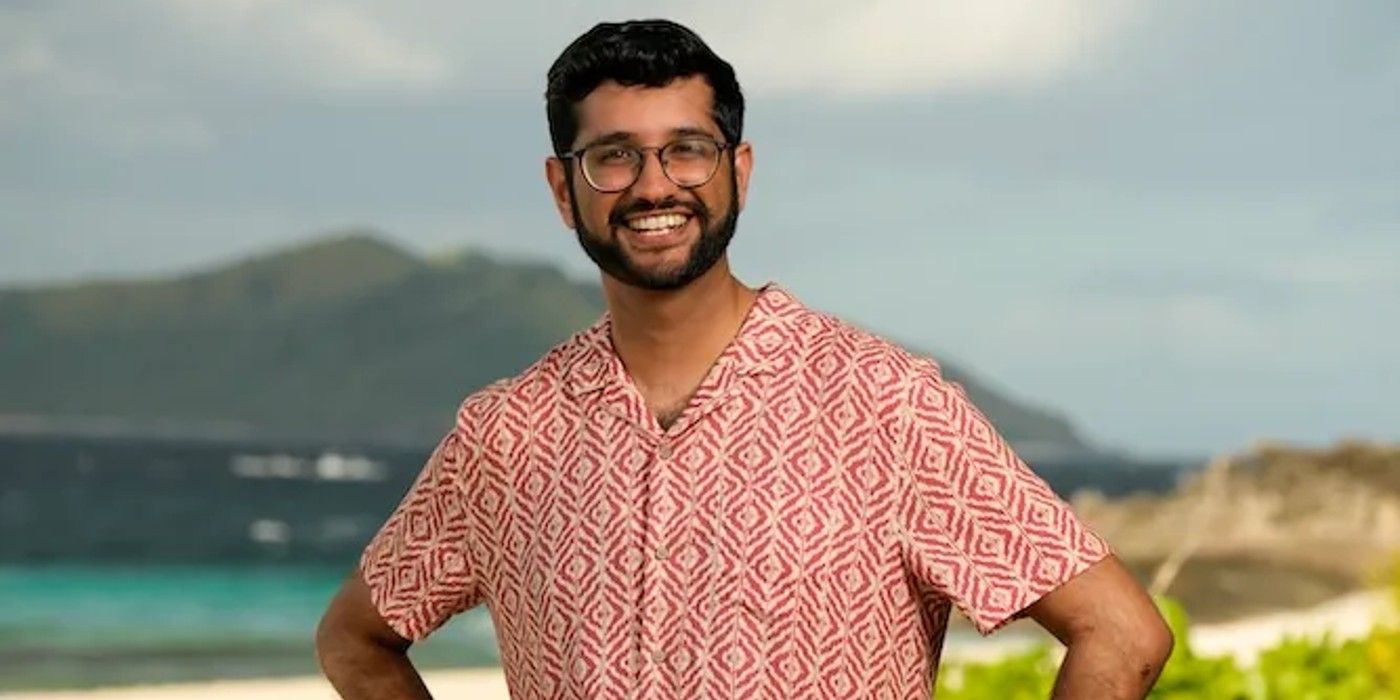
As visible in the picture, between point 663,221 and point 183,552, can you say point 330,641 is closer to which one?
point 663,221

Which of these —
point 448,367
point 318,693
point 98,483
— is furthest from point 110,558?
point 448,367

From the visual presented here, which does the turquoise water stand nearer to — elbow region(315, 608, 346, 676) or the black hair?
elbow region(315, 608, 346, 676)

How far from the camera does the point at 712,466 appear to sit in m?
2.80

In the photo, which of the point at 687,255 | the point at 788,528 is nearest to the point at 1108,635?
the point at 788,528

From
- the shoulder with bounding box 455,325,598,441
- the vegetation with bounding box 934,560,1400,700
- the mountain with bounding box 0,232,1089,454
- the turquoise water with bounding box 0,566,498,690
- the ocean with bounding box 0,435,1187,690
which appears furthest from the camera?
the mountain with bounding box 0,232,1089,454

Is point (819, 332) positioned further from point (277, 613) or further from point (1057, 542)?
point (277, 613)

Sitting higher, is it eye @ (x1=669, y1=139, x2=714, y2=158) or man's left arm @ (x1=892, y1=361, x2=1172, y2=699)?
eye @ (x1=669, y1=139, x2=714, y2=158)

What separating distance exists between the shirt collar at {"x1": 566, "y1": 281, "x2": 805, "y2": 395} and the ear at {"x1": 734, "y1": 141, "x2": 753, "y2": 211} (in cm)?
12

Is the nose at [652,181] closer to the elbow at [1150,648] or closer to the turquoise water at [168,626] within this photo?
the elbow at [1150,648]

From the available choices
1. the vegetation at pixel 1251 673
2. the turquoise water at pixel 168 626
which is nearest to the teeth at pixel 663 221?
the vegetation at pixel 1251 673

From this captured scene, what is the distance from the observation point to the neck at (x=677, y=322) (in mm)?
2783

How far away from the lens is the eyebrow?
2.73 m

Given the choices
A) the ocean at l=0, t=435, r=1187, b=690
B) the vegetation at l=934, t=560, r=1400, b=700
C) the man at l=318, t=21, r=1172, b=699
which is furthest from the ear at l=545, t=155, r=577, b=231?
the ocean at l=0, t=435, r=1187, b=690

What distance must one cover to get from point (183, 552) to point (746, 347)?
47076mm
